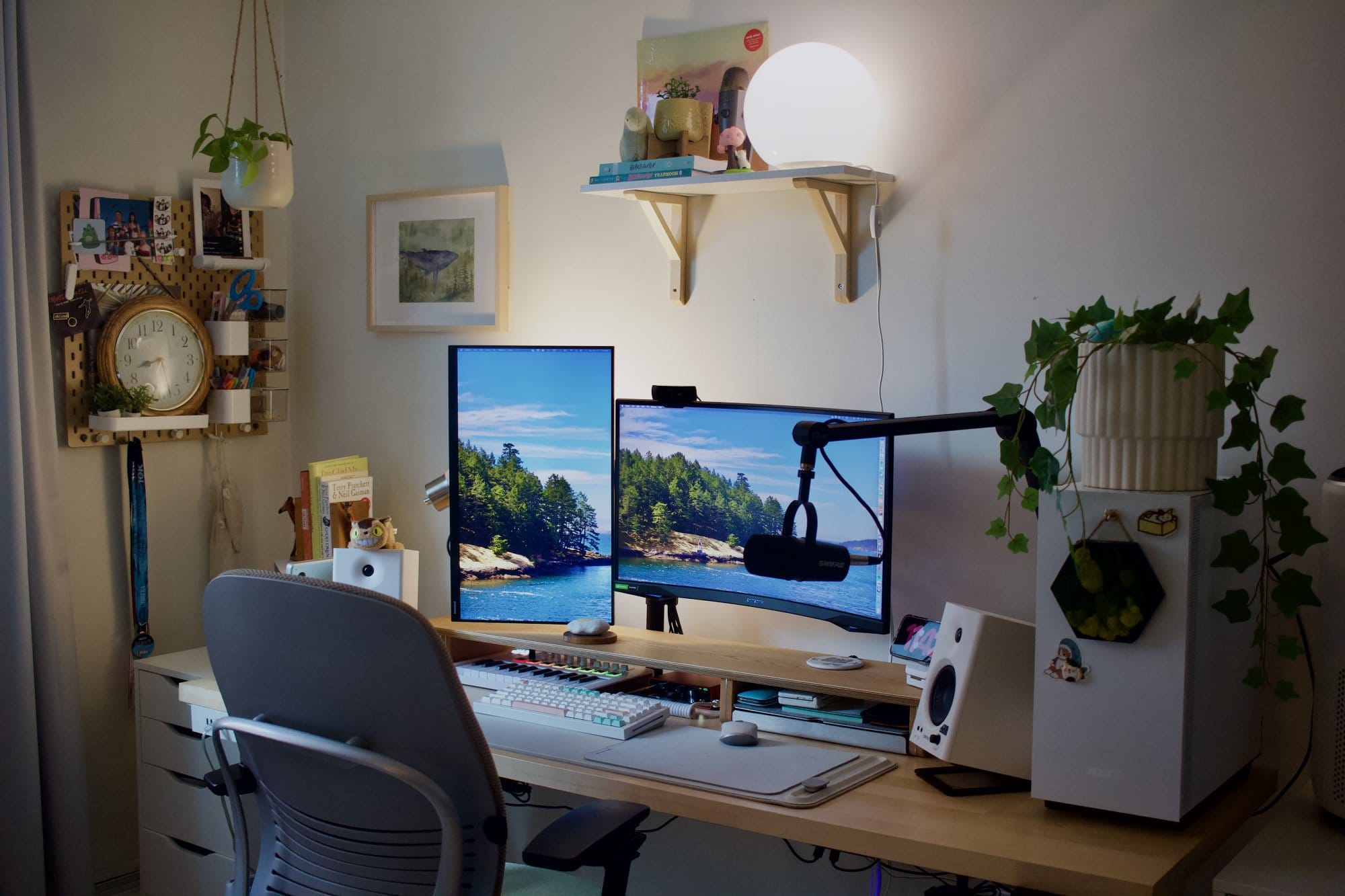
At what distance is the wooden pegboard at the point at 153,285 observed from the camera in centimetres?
255

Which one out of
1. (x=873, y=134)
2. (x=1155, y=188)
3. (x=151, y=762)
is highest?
(x=873, y=134)

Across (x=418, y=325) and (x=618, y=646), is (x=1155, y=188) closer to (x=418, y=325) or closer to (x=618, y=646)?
(x=618, y=646)

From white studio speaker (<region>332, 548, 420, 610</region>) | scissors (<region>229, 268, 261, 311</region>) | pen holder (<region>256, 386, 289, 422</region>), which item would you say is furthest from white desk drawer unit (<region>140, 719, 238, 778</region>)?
scissors (<region>229, 268, 261, 311</region>)

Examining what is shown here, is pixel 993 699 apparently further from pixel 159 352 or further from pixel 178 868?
pixel 159 352

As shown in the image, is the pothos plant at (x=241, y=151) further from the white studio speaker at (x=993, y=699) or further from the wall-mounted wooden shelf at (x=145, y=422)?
the white studio speaker at (x=993, y=699)

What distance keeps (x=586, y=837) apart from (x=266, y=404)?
73.0 inches

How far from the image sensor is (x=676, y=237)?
7.55 ft

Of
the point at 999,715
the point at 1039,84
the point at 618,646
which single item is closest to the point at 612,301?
the point at 618,646

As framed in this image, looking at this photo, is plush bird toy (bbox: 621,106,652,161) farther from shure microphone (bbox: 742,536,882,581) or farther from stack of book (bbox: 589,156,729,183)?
shure microphone (bbox: 742,536,882,581)

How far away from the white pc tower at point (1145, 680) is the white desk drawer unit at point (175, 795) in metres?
1.70

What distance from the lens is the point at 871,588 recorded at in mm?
1947

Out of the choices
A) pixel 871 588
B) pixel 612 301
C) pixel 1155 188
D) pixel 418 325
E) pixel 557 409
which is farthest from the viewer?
pixel 418 325

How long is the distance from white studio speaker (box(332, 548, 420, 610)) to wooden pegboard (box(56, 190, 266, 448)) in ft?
2.20

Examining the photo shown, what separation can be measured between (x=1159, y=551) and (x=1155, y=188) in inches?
26.8
